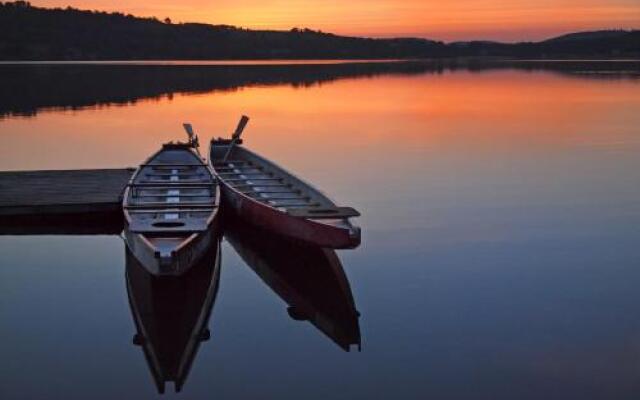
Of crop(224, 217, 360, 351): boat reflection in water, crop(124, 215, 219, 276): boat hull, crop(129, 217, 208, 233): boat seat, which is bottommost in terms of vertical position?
crop(224, 217, 360, 351): boat reflection in water

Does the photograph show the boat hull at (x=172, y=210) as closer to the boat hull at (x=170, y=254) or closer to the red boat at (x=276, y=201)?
the boat hull at (x=170, y=254)

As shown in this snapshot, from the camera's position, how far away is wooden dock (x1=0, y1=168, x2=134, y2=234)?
14.6m

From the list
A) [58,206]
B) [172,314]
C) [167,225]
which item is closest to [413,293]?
[172,314]

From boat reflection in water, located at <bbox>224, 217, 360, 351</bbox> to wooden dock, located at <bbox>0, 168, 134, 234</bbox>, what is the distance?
2.25 metres

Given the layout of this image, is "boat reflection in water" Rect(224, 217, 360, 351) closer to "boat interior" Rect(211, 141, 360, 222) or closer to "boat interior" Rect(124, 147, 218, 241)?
"boat interior" Rect(211, 141, 360, 222)

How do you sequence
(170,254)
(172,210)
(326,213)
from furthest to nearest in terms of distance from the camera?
(172,210), (326,213), (170,254)

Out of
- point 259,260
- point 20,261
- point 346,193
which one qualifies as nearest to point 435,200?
point 346,193

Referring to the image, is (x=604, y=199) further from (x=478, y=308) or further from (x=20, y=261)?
(x=20, y=261)

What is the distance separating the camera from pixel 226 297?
11164mm

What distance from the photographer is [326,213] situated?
11.8 m

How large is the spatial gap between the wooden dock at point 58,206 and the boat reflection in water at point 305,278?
7.37 ft

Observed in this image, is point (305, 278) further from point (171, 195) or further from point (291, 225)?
point (171, 195)

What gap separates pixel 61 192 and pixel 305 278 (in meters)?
5.90

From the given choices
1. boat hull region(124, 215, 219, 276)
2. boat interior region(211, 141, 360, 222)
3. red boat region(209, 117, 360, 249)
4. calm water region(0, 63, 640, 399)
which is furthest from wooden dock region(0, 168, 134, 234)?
boat hull region(124, 215, 219, 276)
